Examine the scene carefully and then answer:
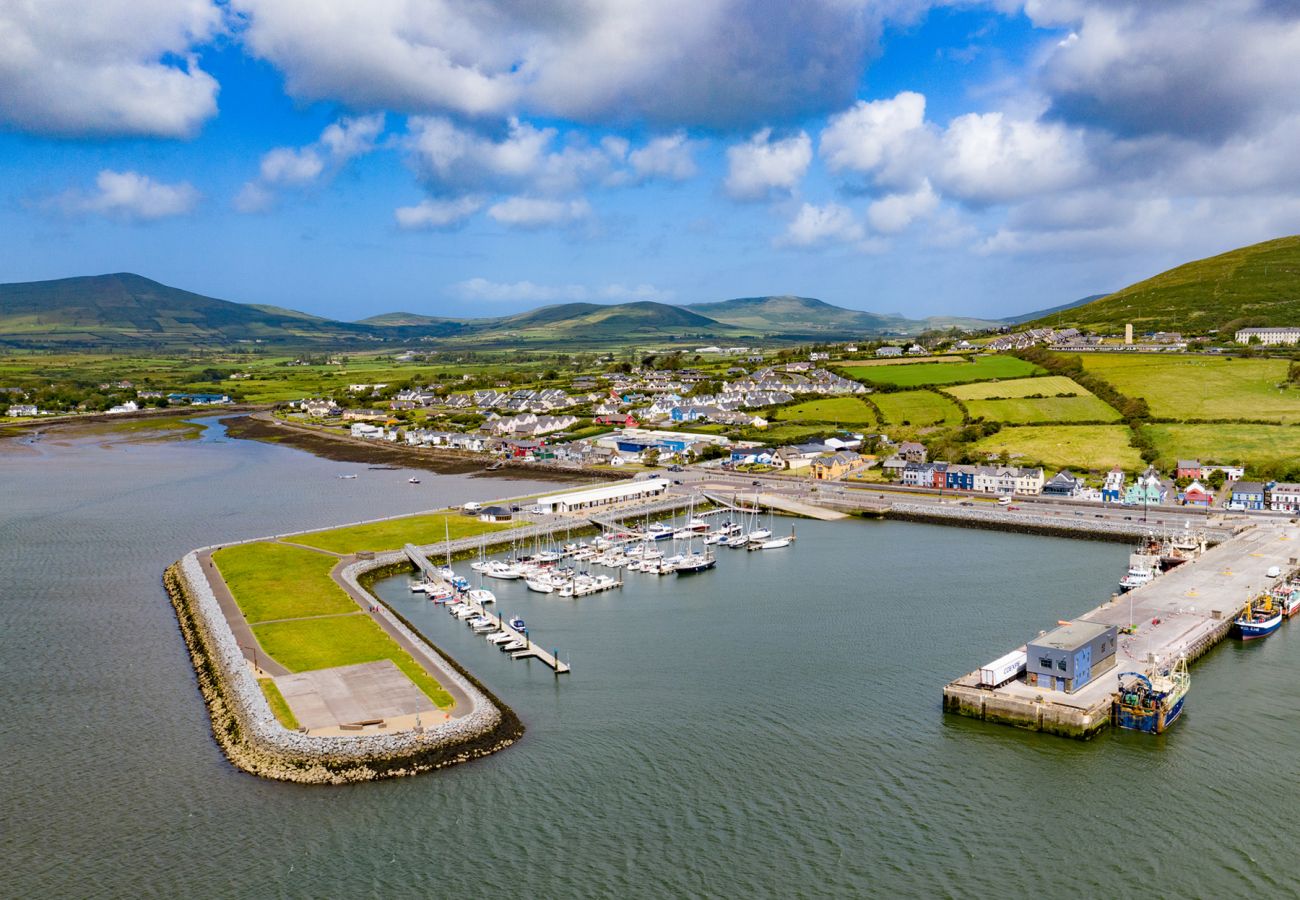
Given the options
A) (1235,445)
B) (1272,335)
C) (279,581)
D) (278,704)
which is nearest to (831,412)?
(1235,445)

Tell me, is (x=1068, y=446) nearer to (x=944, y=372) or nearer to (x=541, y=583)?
(x=944, y=372)

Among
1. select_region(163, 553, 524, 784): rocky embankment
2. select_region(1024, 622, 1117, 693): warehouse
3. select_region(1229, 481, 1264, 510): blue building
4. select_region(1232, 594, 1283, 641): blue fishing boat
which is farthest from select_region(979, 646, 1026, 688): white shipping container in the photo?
select_region(1229, 481, 1264, 510): blue building

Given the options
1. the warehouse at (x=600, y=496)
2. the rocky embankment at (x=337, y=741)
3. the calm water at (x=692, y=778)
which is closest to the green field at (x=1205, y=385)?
the warehouse at (x=600, y=496)

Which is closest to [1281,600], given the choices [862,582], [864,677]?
[862,582]

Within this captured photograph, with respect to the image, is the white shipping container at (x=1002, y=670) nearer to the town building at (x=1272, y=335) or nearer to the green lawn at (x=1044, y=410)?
the green lawn at (x=1044, y=410)

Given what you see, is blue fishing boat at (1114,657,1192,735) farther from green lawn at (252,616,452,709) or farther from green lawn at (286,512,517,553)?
green lawn at (286,512,517,553)
